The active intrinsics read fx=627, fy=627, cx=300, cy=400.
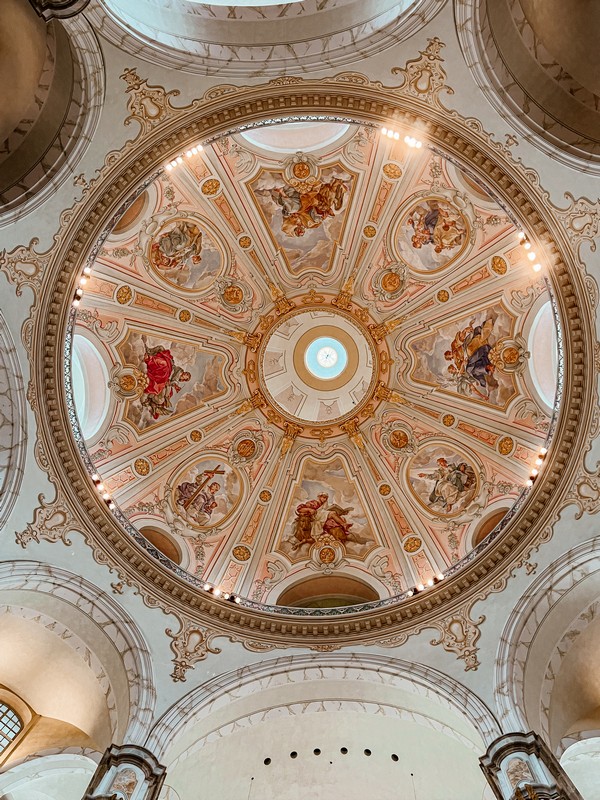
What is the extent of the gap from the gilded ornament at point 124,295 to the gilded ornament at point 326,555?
8360 mm

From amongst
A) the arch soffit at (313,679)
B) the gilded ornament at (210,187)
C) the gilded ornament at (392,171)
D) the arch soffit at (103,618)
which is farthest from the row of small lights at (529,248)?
the arch soffit at (103,618)

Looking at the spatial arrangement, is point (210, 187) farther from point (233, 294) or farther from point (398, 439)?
point (398, 439)

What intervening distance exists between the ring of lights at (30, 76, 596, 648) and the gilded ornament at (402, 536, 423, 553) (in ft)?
8.58

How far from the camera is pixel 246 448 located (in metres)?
18.3

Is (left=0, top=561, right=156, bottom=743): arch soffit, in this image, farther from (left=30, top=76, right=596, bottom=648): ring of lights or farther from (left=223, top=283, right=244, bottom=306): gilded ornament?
(left=223, top=283, right=244, bottom=306): gilded ornament

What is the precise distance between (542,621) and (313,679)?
454 centimetres

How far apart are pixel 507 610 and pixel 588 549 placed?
1.94 meters

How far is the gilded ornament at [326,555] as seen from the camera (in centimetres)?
1614

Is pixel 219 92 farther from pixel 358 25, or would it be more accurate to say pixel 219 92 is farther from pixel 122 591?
Answer: pixel 122 591

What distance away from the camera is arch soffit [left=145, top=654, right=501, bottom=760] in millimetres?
11047

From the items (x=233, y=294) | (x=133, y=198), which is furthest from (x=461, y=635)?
(x=233, y=294)

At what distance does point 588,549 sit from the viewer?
1162cm

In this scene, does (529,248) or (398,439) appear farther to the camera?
(398,439)

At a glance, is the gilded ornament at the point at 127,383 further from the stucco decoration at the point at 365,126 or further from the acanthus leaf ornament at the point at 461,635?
the acanthus leaf ornament at the point at 461,635
